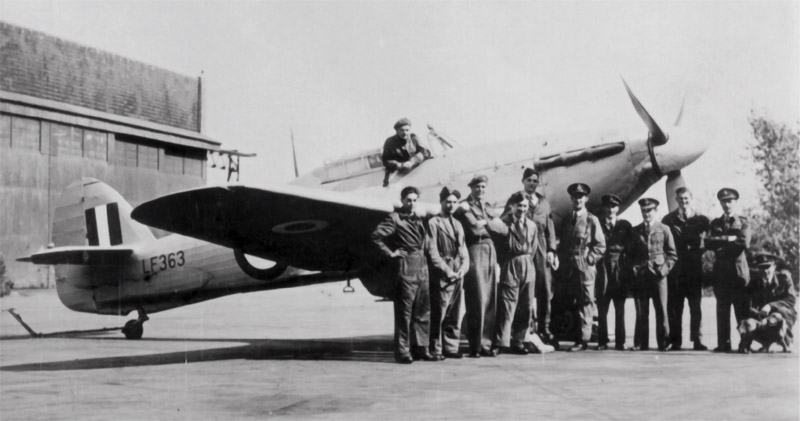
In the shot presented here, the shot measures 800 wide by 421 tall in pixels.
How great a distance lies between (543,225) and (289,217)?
8.78 feet

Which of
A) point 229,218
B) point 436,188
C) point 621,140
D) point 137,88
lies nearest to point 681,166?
point 621,140

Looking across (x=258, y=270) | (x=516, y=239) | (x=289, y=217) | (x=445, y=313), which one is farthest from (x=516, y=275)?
(x=258, y=270)

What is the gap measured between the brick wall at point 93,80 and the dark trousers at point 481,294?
75.1 ft

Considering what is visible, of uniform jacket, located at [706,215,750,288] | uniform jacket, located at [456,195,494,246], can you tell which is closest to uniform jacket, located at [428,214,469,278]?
uniform jacket, located at [456,195,494,246]

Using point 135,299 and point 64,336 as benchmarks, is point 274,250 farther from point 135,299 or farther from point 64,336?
point 64,336

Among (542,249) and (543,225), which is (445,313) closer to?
(542,249)

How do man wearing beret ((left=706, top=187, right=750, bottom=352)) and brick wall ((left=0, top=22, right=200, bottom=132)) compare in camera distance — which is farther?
brick wall ((left=0, top=22, right=200, bottom=132))

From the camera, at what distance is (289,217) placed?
7273 mm

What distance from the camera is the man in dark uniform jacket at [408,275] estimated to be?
707 centimetres

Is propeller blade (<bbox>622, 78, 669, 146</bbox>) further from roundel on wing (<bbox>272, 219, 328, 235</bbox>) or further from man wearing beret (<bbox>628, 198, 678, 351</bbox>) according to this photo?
roundel on wing (<bbox>272, 219, 328, 235</bbox>)

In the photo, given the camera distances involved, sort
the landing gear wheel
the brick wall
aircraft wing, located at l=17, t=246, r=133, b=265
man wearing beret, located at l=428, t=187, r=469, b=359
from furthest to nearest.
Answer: the brick wall, the landing gear wheel, aircraft wing, located at l=17, t=246, r=133, b=265, man wearing beret, located at l=428, t=187, r=469, b=359

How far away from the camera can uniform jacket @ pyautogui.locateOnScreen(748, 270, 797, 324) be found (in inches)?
297

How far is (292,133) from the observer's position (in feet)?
34.7

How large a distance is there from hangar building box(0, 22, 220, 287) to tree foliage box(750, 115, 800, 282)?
70.3 feet
